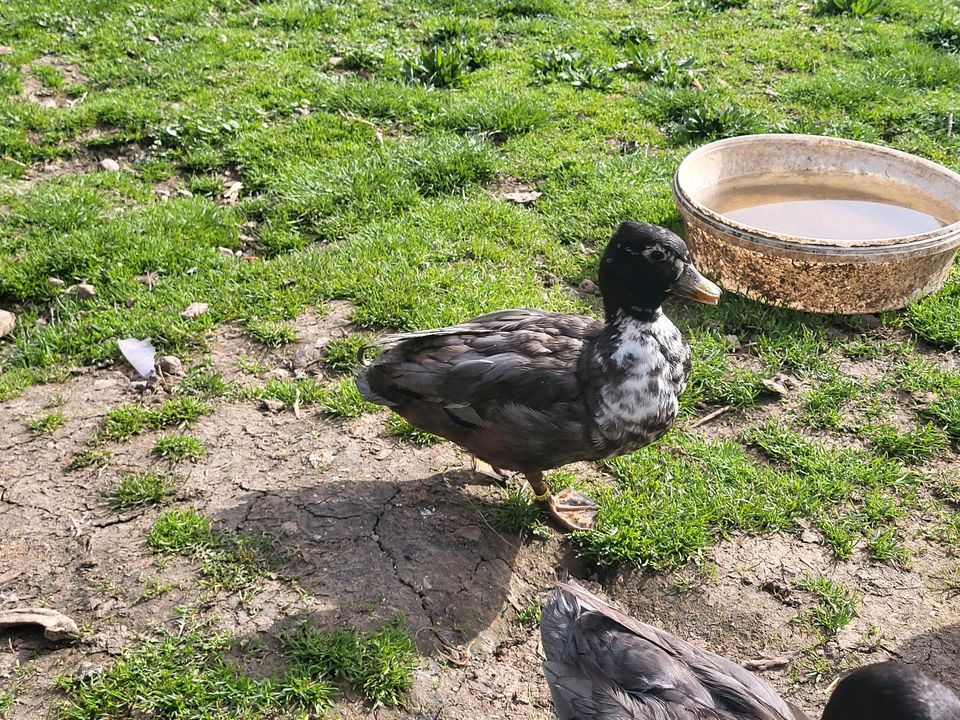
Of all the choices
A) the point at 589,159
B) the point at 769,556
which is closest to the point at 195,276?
the point at 589,159

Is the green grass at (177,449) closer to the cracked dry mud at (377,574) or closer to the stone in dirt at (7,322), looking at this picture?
the cracked dry mud at (377,574)

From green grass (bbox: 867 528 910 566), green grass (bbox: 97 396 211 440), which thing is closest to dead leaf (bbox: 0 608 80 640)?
green grass (bbox: 97 396 211 440)

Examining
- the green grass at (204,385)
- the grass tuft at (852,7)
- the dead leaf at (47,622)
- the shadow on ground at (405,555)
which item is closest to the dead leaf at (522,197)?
the green grass at (204,385)

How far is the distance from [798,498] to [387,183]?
3.50 meters

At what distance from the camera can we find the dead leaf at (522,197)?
6.01 meters

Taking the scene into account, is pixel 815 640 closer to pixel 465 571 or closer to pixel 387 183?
pixel 465 571

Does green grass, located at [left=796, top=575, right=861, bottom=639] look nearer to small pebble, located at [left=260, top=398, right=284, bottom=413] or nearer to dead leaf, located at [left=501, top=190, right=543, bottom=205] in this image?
small pebble, located at [left=260, top=398, right=284, bottom=413]

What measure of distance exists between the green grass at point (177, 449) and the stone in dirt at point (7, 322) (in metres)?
1.34

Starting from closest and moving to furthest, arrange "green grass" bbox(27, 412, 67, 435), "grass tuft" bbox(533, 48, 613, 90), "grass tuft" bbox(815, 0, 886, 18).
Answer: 1. "green grass" bbox(27, 412, 67, 435)
2. "grass tuft" bbox(533, 48, 613, 90)
3. "grass tuft" bbox(815, 0, 886, 18)

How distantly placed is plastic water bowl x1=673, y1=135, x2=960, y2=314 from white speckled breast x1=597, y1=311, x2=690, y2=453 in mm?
1462

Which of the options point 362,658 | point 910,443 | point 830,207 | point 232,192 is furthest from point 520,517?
point 232,192

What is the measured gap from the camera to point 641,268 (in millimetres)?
3508

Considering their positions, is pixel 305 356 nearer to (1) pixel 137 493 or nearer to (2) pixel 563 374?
(1) pixel 137 493

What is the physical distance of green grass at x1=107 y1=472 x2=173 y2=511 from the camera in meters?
3.77
